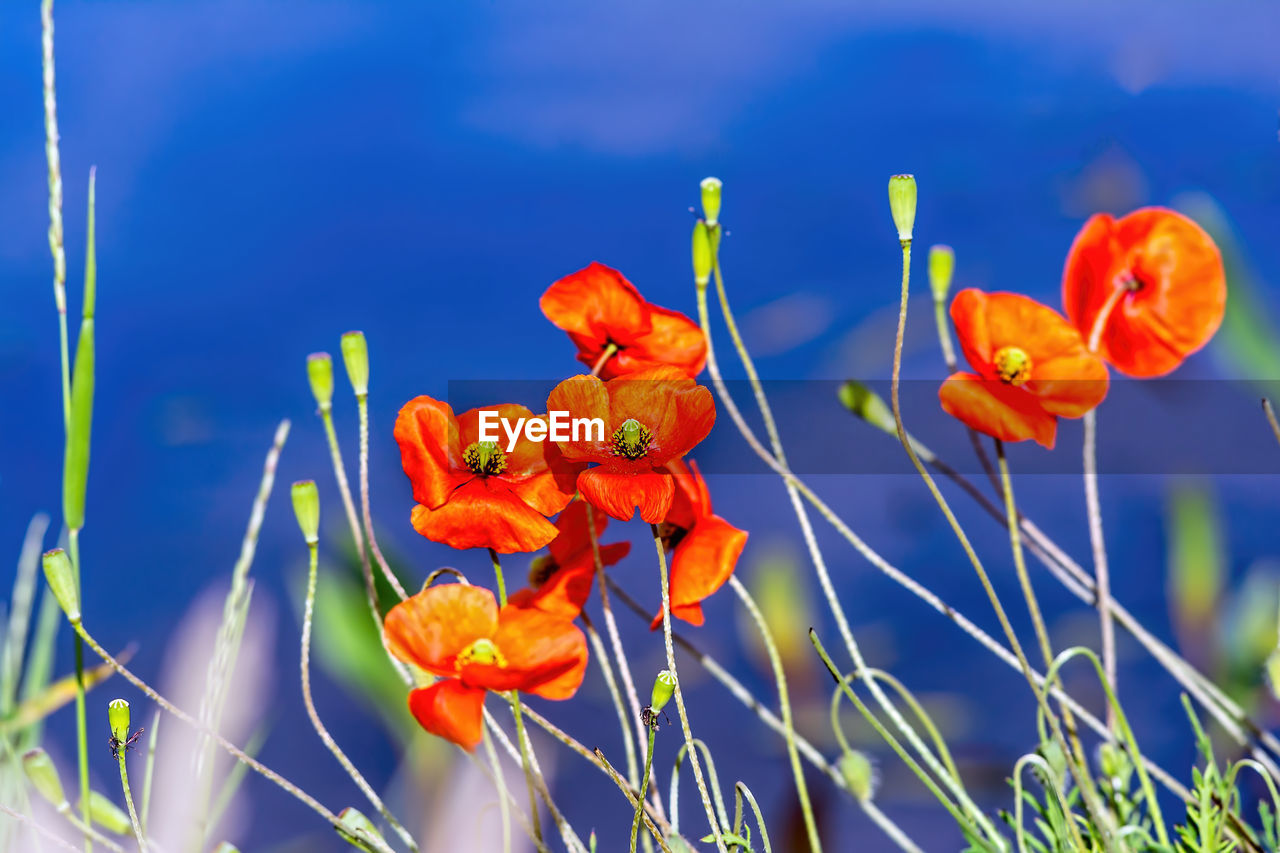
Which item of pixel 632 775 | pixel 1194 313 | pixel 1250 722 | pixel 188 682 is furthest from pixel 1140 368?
pixel 188 682

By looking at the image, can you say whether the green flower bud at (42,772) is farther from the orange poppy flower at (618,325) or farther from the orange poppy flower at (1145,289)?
the orange poppy flower at (1145,289)

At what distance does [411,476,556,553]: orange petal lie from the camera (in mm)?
339

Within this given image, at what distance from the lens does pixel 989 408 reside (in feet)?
1.26

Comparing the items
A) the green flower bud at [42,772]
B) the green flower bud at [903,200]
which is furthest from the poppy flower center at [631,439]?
the green flower bud at [42,772]

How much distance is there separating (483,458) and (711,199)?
12 centimetres

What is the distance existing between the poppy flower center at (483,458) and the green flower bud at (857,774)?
181 millimetres

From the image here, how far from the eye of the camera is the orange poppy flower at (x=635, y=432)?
1.08 ft

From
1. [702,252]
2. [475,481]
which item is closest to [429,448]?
[475,481]

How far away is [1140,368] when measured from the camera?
17.6 inches

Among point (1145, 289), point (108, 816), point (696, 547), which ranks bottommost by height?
point (108, 816)

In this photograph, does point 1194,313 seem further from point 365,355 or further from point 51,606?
point 51,606

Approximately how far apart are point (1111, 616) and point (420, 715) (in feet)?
1.06

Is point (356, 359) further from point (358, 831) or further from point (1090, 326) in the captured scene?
point (1090, 326)

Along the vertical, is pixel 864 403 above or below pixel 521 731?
above
